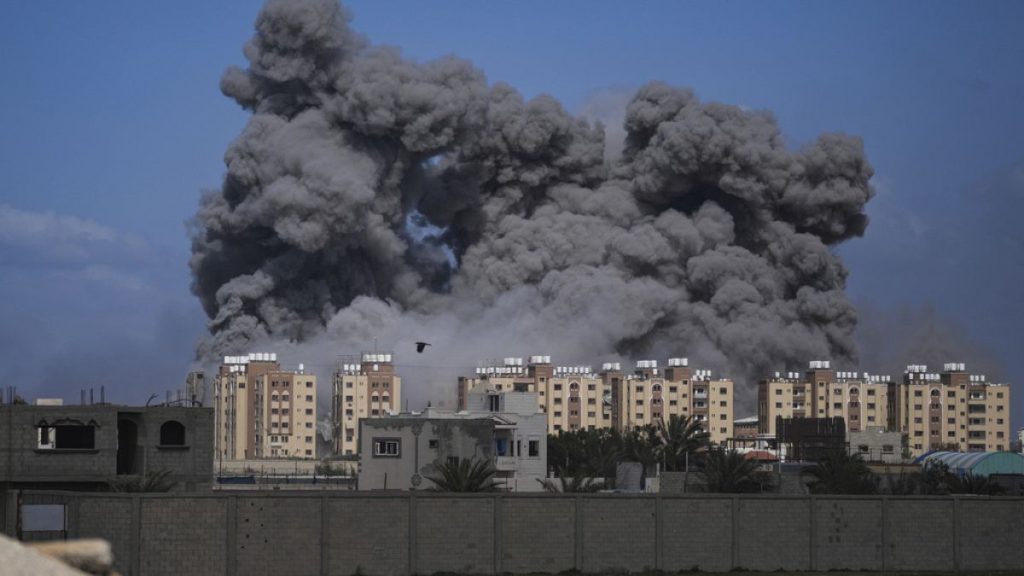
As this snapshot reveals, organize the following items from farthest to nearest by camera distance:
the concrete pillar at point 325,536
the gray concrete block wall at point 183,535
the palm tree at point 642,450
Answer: the palm tree at point 642,450
the concrete pillar at point 325,536
the gray concrete block wall at point 183,535

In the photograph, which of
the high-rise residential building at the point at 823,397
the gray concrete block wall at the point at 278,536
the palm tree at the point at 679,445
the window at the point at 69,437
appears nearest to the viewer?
the gray concrete block wall at the point at 278,536

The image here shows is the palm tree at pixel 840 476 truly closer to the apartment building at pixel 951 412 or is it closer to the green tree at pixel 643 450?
the green tree at pixel 643 450

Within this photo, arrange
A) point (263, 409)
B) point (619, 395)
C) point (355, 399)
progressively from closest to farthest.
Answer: point (263, 409), point (355, 399), point (619, 395)

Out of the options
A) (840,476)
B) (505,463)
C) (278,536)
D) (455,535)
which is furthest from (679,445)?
(278,536)

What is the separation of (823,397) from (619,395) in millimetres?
13346

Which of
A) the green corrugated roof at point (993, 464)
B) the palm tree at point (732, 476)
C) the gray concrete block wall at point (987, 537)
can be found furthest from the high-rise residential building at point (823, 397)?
the gray concrete block wall at point (987, 537)

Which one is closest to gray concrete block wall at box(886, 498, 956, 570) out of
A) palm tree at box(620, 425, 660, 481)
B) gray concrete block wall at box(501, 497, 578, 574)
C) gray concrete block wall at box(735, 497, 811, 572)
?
gray concrete block wall at box(735, 497, 811, 572)

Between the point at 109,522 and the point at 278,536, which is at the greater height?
the point at 109,522

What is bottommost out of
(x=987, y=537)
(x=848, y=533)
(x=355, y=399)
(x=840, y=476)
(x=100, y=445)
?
(x=987, y=537)

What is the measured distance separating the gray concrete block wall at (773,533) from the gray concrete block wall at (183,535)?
35.8 ft

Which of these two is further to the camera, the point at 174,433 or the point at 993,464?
the point at 993,464

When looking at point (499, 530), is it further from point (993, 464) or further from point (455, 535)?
point (993, 464)

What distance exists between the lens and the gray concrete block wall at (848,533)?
131 ft

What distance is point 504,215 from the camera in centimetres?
12988
